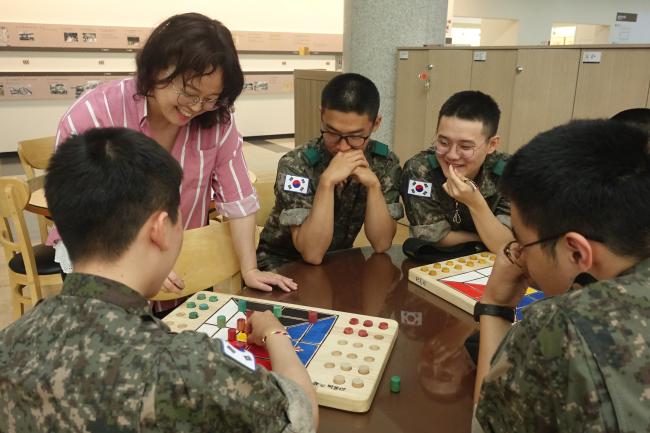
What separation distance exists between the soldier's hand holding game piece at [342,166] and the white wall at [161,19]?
611 centimetres

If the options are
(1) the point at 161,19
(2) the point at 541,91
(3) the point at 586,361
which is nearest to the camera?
(3) the point at 586,361

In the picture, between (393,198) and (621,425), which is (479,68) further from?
(621,425)

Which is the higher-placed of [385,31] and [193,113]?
[385,31]

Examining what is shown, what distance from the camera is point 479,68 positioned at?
4117mm

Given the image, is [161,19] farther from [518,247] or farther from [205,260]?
[518,247]

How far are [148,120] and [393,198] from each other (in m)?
0.96

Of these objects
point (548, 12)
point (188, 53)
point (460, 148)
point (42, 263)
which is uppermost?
point (548, 12)

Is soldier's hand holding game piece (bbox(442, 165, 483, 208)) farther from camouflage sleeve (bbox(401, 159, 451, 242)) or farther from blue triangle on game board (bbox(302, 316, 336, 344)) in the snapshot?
blue triangle on game board (bbox(302, 316, 336, 344))

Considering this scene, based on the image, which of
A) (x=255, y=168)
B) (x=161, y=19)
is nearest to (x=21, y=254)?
(x=161, y=19)

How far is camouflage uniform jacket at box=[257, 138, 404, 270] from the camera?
1943mm

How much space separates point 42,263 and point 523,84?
11.0 ft

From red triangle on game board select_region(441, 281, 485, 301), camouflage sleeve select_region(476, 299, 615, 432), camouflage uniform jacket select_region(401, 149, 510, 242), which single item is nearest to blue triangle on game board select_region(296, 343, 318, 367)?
camouflage sleeve select_region(476, 299, 615, 432)

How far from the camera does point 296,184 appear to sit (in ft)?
6.31

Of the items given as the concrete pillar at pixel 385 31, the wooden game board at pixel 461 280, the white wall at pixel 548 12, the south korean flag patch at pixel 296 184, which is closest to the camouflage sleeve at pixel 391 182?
the south korean flag patch at pixel 296 184
